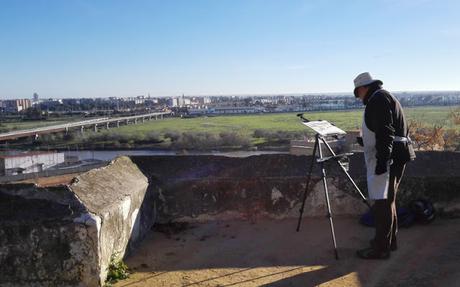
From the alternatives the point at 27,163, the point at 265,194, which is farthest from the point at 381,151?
the point at 27,163

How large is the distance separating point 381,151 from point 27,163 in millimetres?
52359

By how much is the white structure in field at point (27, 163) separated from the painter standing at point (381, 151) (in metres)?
45.7

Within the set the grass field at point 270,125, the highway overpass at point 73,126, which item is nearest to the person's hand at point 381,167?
the grass field at point 270,125

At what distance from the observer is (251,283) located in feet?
12.4

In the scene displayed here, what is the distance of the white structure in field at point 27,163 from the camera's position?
46219 mm

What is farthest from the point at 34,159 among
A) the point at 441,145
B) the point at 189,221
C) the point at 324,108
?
the point at 324,108

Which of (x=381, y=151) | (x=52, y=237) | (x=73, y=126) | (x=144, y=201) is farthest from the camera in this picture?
(x=73, y=126)

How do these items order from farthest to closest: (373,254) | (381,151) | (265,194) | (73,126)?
1. (73,126)
2. (265,194)
3. (373,254)
4. (381,151)

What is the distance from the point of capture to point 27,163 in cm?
5100

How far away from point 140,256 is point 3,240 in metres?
1.26

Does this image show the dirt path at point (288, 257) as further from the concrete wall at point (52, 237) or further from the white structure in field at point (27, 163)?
the white structure in field at point (27, 163)

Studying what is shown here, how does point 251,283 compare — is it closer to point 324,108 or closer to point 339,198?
point 339,198

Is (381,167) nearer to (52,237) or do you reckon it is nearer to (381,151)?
(381,151)

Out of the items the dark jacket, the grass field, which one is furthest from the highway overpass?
the dark jacket
